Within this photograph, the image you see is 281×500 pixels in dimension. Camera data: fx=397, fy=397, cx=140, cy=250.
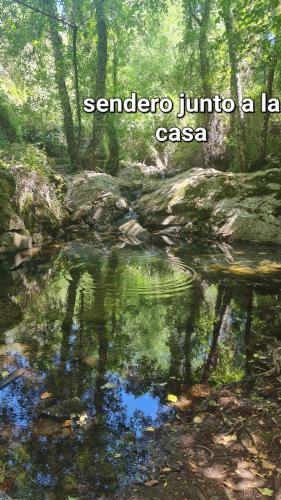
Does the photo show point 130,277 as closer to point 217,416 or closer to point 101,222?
point 217,416

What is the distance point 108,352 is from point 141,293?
2.27 meters

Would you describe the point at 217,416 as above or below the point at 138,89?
below

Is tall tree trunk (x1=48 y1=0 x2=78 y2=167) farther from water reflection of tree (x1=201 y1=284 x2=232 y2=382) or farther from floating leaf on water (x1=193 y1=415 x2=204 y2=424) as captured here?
floating leaf on water (x1=193 y1=415 x2=204 y2=424)

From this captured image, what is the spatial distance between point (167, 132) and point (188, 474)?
67.6 feet

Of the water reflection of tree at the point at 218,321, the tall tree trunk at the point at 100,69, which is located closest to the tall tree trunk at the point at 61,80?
the tall tree trunk at the point at 100,69

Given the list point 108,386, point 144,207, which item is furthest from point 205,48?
point 108,386

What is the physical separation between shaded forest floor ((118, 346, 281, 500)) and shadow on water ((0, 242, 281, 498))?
0.15 m

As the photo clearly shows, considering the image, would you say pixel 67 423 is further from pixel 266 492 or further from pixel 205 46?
pixel 205 46

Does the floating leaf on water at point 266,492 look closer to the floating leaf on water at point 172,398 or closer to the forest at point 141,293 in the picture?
the forest at point 141,293

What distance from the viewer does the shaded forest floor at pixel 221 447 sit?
2574 millimetres

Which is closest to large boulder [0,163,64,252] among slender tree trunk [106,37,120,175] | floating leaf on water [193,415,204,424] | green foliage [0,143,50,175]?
green foliage [0,143,50,175]

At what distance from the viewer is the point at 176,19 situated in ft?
Result: 109

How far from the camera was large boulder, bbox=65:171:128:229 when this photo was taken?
1428 centimetres

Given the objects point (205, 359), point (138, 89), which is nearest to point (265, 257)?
point (205, 359)
